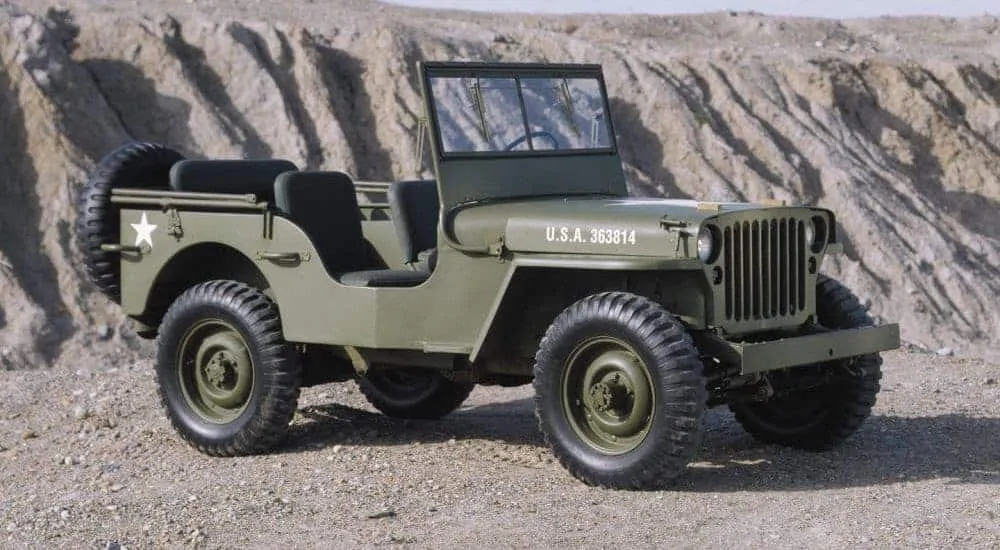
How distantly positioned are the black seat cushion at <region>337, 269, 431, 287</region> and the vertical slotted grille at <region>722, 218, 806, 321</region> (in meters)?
1.71

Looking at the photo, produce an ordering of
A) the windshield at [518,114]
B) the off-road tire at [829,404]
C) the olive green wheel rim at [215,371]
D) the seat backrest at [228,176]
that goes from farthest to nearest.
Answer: the seat backrest at [228,176] → the olive green wheel rim at [215,371] → the windshield at [518,114] → the off-road tire at [829,404]

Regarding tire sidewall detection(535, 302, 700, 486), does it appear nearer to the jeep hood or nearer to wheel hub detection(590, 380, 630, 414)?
wheel hub detection(590, 380, 630, 414)

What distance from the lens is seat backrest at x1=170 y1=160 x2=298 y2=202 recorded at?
9.32 meters

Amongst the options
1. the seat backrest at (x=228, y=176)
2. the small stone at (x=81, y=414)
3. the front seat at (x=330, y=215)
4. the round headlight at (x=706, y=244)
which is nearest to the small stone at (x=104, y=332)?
the small stone at (x=81, y=414)

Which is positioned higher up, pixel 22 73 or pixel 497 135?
pixel 22 73

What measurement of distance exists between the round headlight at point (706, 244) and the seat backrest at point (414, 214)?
7.49 ft

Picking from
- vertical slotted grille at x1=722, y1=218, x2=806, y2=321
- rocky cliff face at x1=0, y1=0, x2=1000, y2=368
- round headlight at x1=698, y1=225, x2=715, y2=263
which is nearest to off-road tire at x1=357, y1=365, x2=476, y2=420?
vertical slotted grille at x1=722, y1=218, x2=806, y2=321

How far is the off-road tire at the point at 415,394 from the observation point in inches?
387

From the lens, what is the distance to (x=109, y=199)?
934 cm

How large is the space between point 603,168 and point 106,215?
9.47ft

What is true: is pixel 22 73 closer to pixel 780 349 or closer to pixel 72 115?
pixel 72 115

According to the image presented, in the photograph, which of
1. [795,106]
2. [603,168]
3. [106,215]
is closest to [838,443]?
[603,168]

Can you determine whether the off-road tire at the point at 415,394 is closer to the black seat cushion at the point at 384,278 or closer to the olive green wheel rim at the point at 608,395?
the black seat cushion at the point at 384,278

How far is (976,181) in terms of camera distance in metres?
26.1
